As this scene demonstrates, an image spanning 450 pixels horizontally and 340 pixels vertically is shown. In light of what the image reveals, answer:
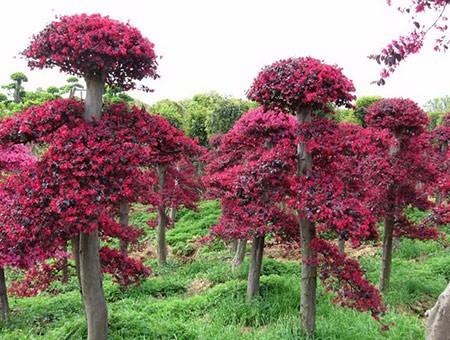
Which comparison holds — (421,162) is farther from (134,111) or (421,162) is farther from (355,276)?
(134,111)

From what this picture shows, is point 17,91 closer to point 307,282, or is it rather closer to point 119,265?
point 119,265

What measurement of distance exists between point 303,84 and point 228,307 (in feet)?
14.2

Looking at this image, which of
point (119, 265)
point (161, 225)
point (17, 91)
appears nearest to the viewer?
point (119, 265)

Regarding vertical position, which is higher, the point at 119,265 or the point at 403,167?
the point at 403,167

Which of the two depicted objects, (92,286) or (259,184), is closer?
(92,286)

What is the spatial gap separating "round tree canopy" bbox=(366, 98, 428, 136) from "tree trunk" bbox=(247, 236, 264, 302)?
3.40m

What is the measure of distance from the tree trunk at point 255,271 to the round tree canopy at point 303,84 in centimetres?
353

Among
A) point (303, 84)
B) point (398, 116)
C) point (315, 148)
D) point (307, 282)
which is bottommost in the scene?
point (307, 282)

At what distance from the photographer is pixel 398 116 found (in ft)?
27.5

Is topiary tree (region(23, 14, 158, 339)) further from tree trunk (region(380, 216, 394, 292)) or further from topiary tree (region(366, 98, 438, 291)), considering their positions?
tree trunk (region(380, 216, 394, 292))

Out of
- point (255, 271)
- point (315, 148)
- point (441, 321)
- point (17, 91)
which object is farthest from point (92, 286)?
point (17, 91)

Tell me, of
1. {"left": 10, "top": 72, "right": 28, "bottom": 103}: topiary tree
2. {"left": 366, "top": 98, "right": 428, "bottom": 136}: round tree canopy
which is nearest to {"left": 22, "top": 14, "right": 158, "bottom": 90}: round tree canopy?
{"left": 366, "top": 98, "right": 428, "bottom": 136}: round tree canopy

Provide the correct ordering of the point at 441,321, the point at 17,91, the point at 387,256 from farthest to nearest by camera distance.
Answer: the point at 17,91 → the point at 387,256 → the point at 441,321

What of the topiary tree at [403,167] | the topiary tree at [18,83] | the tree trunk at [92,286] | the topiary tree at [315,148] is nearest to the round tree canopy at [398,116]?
the topiary tree at [403,167]
